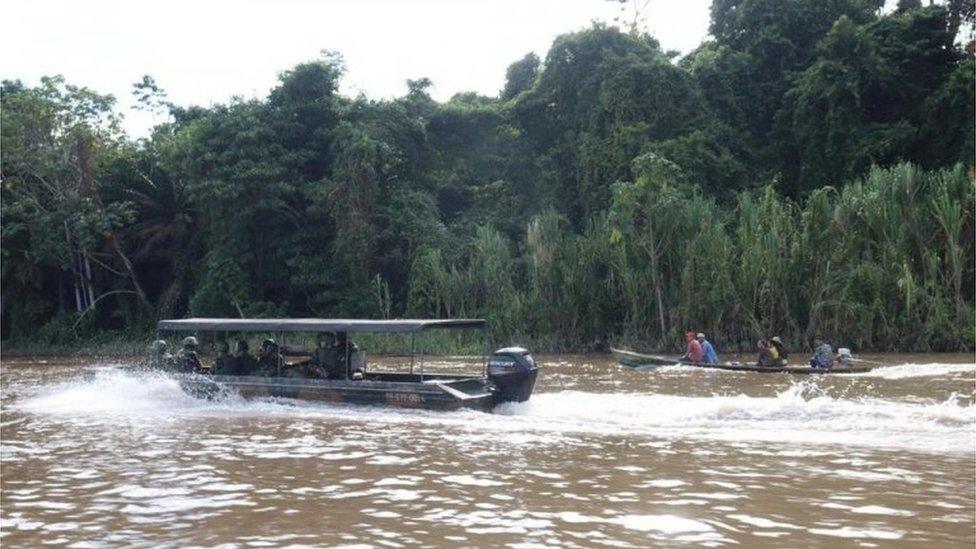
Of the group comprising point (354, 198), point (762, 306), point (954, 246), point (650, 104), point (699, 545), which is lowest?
point (699, 545)

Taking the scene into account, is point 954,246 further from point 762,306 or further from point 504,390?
point 504,390

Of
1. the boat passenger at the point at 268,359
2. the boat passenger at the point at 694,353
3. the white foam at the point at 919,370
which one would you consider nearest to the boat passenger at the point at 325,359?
the boat passenger at the point at 268,359

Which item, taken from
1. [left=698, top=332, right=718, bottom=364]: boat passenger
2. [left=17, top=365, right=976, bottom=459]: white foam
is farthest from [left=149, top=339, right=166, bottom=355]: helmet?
[left=698, top=332, right=718, bottom=364]: boat passenger

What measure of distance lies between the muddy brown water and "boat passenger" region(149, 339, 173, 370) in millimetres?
1091

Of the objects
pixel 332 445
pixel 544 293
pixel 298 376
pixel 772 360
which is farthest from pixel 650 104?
pixel 332 445

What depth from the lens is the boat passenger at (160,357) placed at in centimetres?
1490

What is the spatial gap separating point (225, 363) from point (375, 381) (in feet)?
9.95

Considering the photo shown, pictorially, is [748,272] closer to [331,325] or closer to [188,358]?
[331,325]

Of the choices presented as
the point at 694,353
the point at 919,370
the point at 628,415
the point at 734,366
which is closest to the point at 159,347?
the point at 628,415

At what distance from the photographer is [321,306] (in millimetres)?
30688

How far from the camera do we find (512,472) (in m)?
8.04

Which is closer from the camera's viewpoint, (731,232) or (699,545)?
(699,545)

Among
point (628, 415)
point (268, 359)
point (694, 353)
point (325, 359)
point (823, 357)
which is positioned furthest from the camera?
point (694, 353)

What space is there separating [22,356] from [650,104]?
73.5ft
